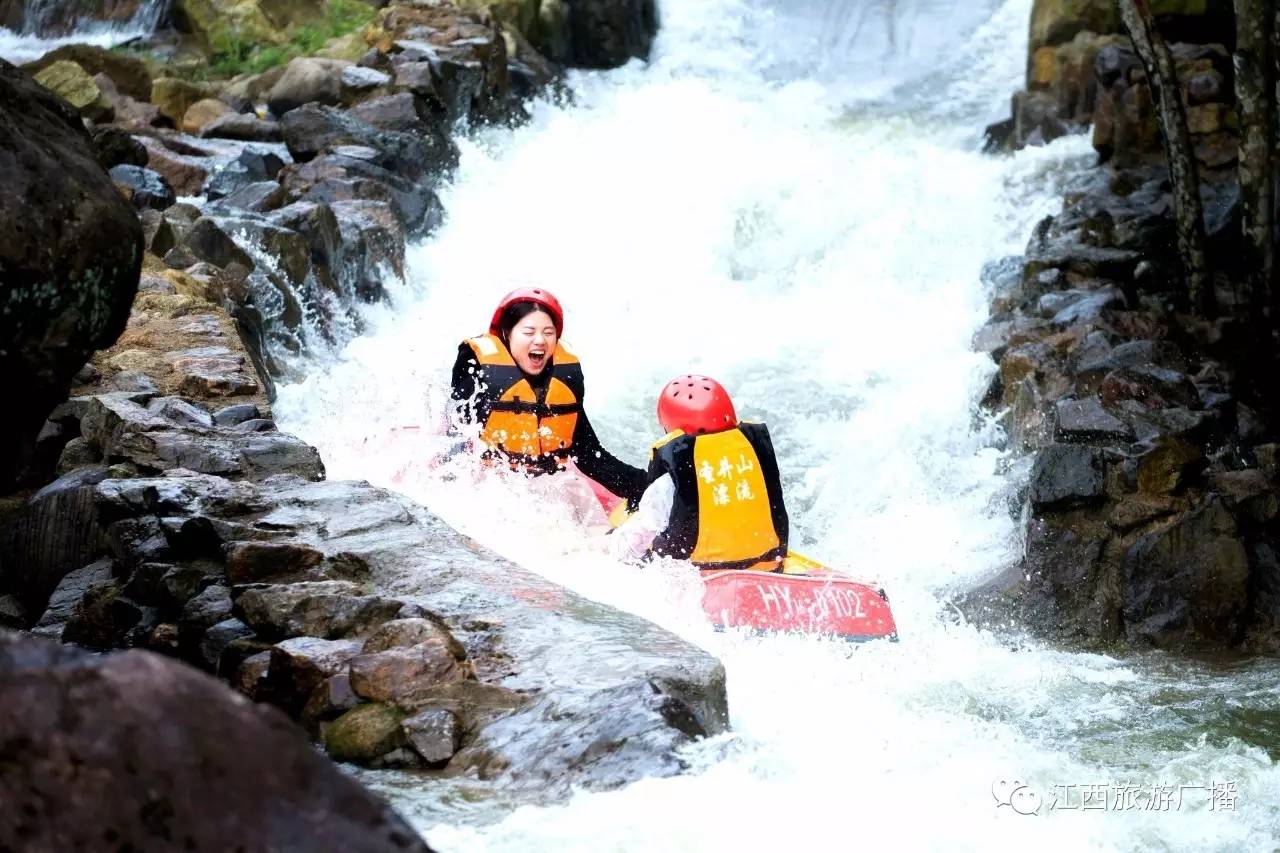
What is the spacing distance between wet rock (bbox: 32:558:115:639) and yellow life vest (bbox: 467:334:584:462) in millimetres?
2318

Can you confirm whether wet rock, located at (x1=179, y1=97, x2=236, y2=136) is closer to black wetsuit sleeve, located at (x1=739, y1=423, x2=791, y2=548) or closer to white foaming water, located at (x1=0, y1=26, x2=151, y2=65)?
white foaming water, located at (x1=0, y1=26, x2=151, y2=65)

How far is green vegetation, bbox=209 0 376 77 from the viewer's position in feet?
50.5

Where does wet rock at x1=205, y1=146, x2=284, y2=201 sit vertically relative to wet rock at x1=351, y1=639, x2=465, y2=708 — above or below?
above

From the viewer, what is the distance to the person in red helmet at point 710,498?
609 cm

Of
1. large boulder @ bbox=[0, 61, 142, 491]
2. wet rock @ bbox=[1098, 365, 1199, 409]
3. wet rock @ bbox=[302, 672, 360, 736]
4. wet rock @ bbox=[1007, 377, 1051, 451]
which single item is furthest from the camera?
wet rock @ bbox=[1007, 377, 1051, 451]

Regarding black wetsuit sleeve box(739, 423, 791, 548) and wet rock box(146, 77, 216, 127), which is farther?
wet rock box(146, 77, 216, 127)

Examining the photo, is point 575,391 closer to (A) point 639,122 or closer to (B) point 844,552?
(B) point 844,552

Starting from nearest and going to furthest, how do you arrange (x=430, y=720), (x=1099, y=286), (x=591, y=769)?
(x=591, y=769) < (x=430, y=720) < (x=1099, y=286)

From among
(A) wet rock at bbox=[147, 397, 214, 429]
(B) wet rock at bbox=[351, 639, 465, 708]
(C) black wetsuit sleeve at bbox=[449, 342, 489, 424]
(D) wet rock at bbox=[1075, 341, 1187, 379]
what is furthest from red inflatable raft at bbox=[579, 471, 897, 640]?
(D) wet rock at bbox=[1075, 341, 1187, 379]

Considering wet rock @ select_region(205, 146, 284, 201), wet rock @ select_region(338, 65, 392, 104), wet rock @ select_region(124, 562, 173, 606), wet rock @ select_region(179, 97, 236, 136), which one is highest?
wet rock @ select_region(338, 65, 392, 104)

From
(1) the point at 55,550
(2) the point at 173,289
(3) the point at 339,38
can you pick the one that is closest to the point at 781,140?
(3) the point at 339,38

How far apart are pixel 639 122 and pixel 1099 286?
7.27 meters

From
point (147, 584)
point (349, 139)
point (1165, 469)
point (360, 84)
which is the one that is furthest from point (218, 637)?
point (360, 84)

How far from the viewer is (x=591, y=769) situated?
11.0 ft
